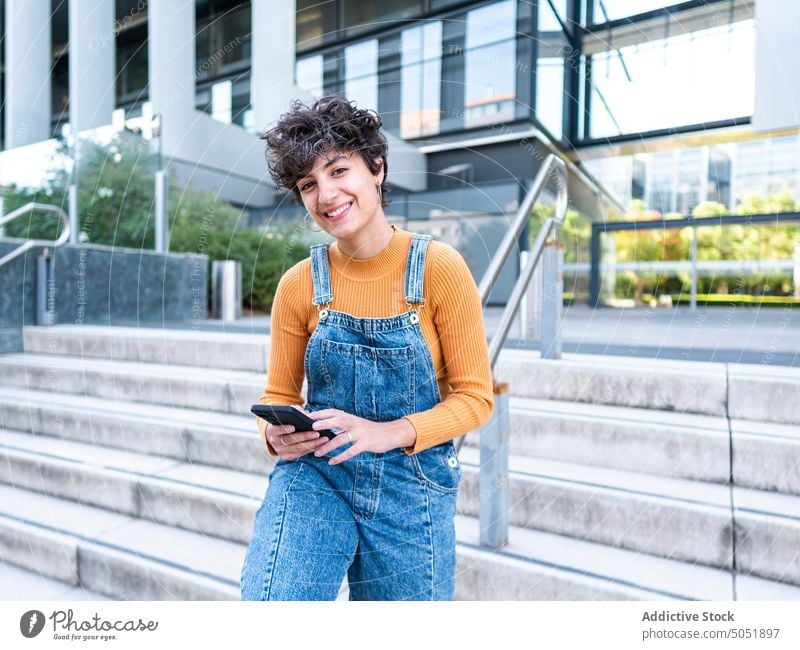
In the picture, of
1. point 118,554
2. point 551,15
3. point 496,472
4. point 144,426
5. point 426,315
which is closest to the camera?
point 426,315

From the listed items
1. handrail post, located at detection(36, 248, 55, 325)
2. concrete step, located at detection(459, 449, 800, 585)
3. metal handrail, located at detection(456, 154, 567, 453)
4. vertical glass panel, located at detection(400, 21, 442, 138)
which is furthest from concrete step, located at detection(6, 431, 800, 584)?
handrail post, located at detection(36, 248, 55, 325)

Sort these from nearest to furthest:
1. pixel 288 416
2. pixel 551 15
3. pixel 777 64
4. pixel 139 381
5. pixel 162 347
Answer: pixel 288 416 < pixel 777 64 < pixel 551 15 < pixel 139 381 < pixel 162 347

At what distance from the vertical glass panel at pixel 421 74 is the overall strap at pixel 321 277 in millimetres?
604

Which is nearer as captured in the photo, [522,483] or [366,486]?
[366,486]

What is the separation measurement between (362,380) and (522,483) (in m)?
0.78

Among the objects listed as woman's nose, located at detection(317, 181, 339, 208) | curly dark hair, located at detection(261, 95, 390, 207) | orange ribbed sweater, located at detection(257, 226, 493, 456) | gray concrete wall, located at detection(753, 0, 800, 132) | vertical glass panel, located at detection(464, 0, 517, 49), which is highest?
vertical glass panel, located at detection(464, 0, 517, 49)

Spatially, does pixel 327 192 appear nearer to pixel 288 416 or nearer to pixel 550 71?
pixel 288 416

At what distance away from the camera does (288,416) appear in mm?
671

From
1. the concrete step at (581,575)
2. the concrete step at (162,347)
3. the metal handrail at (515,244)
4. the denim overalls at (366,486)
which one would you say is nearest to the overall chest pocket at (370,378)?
the denim overalls at (366,486)

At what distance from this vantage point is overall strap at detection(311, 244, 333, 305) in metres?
0.78

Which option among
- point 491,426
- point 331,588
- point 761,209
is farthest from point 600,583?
point 761,209

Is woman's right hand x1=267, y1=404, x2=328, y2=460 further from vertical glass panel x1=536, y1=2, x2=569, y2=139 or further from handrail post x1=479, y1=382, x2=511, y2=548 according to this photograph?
vertical glass panel x1=536, y1=2, x2=569, y2=139
